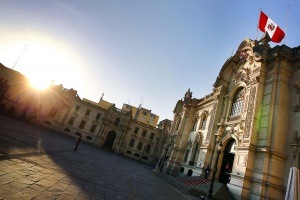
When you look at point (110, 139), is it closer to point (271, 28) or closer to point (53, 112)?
point (53, 112)

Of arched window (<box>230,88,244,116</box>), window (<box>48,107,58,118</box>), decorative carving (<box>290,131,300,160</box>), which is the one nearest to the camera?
decorative carving (<box>290,131,300,160</box>)

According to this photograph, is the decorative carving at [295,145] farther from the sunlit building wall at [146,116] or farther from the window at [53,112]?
the sunlit building wall at [146,116]

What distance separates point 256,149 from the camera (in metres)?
14.1

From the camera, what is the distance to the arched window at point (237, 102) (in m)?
19.3

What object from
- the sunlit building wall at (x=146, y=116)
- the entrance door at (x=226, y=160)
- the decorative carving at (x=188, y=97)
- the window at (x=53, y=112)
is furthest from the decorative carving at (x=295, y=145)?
the sunlit building wall at (x=146, y=116)

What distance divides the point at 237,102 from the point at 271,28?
749cm

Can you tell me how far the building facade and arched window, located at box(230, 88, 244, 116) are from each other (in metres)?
26.0

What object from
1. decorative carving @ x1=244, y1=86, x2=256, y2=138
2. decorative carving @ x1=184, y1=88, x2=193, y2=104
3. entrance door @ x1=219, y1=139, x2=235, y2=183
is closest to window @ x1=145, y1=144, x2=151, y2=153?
decorative carving @ x1=184, y1=88, x2=193, y2=104

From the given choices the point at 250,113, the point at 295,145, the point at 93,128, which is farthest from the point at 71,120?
the point at 295,145

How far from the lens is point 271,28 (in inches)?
661

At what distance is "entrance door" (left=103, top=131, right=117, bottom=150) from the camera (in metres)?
47.2

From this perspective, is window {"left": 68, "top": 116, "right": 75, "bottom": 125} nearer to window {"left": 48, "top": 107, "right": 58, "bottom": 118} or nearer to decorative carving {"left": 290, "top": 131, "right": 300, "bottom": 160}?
window {"left": 48, "top": 107, "right": 58, "bottom": 118}

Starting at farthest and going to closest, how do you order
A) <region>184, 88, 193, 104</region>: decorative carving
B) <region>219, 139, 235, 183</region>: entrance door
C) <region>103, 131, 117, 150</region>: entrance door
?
<region>103, 131, 117, 150</region>: entrance door, <region>184, 88, 193, 104</region>: decorative carving, <region>219, 139, 235, 183</region>: entrance door

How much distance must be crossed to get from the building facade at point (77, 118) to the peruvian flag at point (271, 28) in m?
32.4
